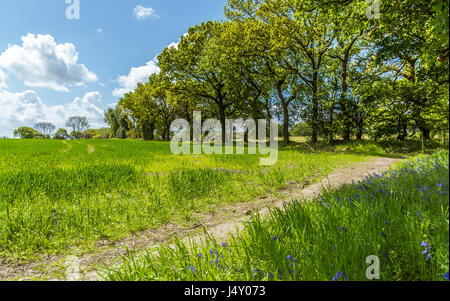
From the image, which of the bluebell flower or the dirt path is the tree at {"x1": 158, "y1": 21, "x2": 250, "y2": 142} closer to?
the dirt path

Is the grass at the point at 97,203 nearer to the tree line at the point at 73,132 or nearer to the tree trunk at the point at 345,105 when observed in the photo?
the tree trunk at the point at 345,105

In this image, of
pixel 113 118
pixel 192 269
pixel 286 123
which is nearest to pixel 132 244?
pixel 192 269

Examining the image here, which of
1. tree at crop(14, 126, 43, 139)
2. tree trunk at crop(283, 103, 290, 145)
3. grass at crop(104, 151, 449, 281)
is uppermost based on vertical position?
tree at crop(14, 126, 43, 139)

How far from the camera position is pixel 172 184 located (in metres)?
5.86

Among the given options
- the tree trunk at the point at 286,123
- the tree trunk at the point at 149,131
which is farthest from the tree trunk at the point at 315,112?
the tree trunk at the point at 149,131

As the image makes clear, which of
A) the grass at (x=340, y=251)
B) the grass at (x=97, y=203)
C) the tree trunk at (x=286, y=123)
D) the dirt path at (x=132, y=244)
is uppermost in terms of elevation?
the tree trunk at (x=286, y=123)

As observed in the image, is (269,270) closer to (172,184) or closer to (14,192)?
(172,184)

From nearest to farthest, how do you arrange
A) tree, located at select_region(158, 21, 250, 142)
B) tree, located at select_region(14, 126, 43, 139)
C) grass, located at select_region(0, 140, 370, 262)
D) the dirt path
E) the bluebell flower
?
the bluebell flower
the dirt path
grass, located at select_region(0, 140, 370, 262)
tree, located at select_region(158, 21, 250, 142)
tree, located at select_region(14, 126, 43, 139)

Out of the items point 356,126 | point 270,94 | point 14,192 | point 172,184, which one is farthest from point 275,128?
point 14,192

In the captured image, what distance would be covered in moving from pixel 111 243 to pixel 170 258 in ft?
5.61

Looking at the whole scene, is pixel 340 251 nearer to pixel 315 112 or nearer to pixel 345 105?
pixel 345 105

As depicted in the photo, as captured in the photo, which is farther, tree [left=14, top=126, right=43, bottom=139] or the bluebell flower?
tree [left=14, top=126, right=43, bottom=139]

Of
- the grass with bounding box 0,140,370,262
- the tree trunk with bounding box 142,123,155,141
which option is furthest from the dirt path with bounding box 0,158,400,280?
the tree trunk with bounding box 142,123,155,141

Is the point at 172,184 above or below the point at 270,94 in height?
below
